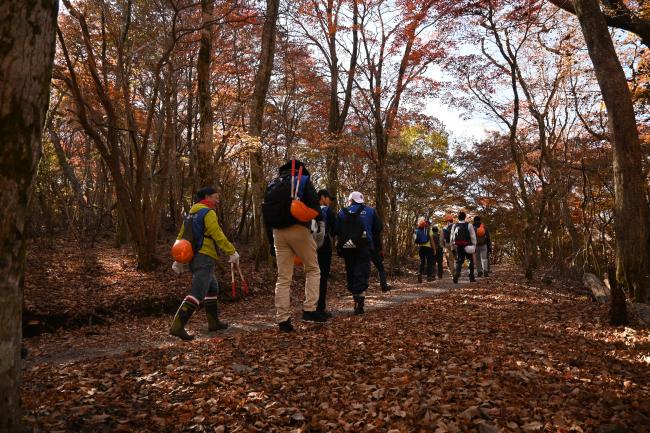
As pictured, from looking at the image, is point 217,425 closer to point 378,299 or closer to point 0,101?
point 0,101

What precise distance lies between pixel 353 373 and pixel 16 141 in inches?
128

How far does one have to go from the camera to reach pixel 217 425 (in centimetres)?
304

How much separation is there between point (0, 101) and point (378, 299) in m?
8.36

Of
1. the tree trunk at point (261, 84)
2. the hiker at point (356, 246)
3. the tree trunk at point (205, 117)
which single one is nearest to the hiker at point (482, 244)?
the tree trunk at point (261, 84)

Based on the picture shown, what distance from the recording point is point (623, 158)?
6371 millimetres

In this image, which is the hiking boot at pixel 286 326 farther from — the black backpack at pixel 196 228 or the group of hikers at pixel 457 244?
the group of hikers at pixel 457 244

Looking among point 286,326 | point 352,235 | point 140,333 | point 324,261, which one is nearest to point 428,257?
point 352,235

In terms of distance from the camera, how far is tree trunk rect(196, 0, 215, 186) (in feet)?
33.8

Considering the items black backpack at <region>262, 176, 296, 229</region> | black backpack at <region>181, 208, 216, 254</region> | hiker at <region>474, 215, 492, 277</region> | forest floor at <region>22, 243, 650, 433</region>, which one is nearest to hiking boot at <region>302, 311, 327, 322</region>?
forest floor at <region>22, 243, 650, 433</region>

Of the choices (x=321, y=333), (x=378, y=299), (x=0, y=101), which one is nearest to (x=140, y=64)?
(x=378, y=299)

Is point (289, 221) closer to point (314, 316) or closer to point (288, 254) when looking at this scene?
point (288, 254)

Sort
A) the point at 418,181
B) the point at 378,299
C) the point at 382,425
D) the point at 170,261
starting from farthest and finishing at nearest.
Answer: the point at 418,181 → the point at 170,261 → the point at 378,299 → the point at 382,425

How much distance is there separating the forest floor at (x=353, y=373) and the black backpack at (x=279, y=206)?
1.50 metres

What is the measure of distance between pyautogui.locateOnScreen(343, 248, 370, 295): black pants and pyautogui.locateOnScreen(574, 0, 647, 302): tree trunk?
3.87m
